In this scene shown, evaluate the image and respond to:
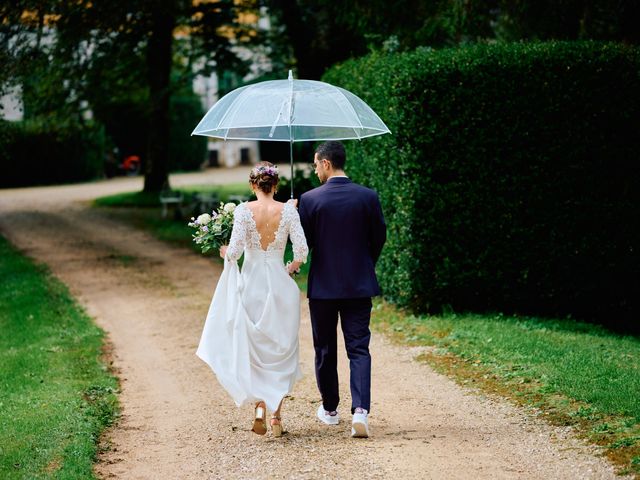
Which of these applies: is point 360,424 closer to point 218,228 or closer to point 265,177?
point 218,228

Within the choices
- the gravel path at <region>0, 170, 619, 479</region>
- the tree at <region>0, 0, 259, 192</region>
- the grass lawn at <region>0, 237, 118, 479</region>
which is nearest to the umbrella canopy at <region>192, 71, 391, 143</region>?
the gravel path at <region>0, 170, 619, 479</region>

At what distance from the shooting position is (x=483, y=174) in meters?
11.1

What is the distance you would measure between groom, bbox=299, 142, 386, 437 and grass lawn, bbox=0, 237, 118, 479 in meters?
1.89

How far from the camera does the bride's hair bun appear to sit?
6.69 metres

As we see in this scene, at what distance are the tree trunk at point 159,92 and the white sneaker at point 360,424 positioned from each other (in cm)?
1552

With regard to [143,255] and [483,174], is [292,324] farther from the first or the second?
[143,255]

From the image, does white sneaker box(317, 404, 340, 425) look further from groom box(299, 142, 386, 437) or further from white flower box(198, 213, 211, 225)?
white flower box(198, 213, 211, 225)

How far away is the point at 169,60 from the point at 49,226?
608 cm

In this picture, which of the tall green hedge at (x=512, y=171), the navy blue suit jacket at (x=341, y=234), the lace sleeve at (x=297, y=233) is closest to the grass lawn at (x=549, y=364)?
the tall green hedge at (x=512, y=171)

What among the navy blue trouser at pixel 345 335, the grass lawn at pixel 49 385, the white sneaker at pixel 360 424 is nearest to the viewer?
the grass lawn at pixel 49 385

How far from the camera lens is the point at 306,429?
7082 millimetres

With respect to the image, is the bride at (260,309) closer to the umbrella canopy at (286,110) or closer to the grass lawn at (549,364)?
the umbrella canopy at (286,110)

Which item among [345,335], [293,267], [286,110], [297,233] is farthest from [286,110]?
[345,335]

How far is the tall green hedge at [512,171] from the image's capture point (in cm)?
1102
